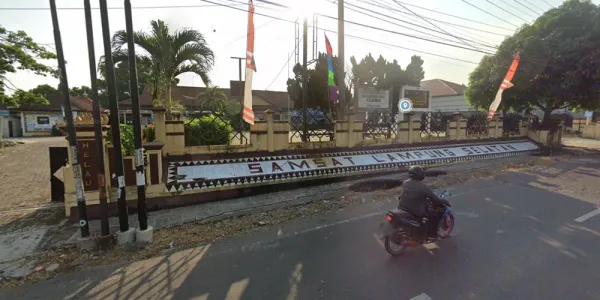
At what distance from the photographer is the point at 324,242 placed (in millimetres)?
4184

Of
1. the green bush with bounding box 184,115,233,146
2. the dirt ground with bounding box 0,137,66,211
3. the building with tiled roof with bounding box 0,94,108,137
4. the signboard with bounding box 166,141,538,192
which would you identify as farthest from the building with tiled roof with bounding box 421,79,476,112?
the building with tiled roof with bounding box 0,94,108,137

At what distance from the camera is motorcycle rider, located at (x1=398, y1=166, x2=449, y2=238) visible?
3816 mm

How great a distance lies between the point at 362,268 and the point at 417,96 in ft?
54.0

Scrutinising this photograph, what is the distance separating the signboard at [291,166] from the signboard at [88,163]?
1.33 m

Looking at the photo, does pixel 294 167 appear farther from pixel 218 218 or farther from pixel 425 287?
pixel 425 287

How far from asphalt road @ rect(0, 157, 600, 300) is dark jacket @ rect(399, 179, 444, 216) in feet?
1.98

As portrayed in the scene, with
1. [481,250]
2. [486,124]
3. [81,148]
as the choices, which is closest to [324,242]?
[481,250]

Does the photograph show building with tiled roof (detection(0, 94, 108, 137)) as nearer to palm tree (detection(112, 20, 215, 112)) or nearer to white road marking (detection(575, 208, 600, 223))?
palm tree (detection(112, 20, 215, 112))

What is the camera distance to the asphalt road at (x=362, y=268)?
9.70ft

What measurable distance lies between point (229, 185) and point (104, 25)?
4017 millimetres

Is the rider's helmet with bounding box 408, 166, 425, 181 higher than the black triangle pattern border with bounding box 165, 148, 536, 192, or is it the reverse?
the rider's helmet with bounding box 408, 166, 425, 181

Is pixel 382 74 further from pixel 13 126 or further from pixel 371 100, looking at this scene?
pixel 13 126

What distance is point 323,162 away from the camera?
27.9 ft

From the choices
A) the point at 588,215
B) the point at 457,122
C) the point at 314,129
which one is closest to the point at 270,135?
the point at 314,129
